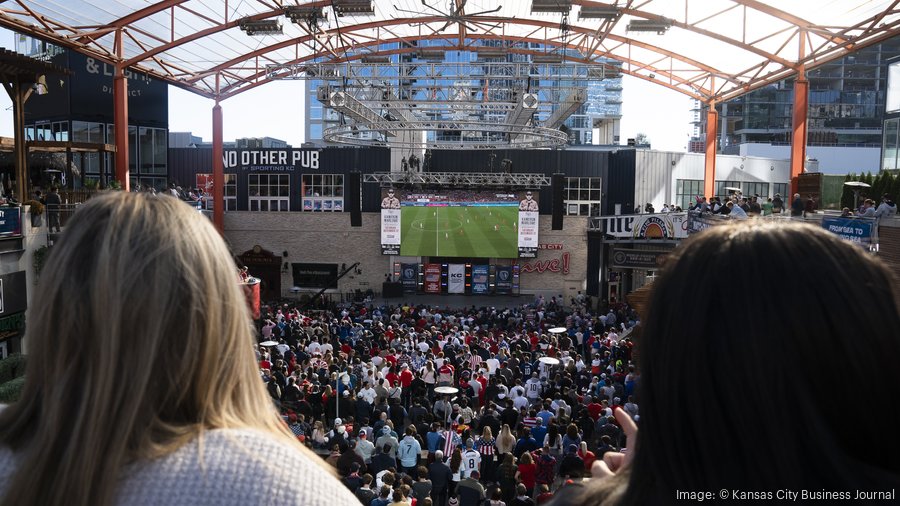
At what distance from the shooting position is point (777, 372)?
1139 mm

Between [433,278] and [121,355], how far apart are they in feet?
110

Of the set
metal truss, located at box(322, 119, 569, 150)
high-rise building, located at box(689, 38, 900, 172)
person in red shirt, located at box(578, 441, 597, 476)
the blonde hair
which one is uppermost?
high-rise building, located at box(689, 38, 900, 172)

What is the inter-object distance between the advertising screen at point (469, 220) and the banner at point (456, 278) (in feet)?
3.05

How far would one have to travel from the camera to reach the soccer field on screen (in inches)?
1326

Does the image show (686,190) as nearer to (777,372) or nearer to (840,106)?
(777,372)

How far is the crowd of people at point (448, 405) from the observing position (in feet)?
29.9

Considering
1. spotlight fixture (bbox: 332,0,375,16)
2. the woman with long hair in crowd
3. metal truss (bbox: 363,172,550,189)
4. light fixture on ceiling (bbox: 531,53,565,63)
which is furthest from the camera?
metal truss (bbox: 363,172,550,189)

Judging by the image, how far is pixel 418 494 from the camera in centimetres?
814

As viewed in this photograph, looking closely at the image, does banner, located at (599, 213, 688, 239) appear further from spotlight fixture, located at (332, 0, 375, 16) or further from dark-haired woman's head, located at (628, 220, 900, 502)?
dark-haired woman's head, located at (628, 220, 900, 502)

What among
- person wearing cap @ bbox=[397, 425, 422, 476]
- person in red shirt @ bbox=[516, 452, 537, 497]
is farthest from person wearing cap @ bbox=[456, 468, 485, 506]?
person wearing cap @ bbox=[397, 425, 422, 476]

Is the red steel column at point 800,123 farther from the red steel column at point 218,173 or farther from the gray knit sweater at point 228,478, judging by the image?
the gray knit sweater at point 228,478

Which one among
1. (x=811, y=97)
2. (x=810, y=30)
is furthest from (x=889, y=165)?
(x=811, y=97)

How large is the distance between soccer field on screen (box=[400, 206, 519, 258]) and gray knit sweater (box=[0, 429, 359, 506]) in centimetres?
3248

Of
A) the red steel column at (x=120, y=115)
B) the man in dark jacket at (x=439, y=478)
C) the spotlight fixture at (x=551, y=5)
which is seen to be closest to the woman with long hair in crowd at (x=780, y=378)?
the man in dark jacket at (x=439, y=478)
